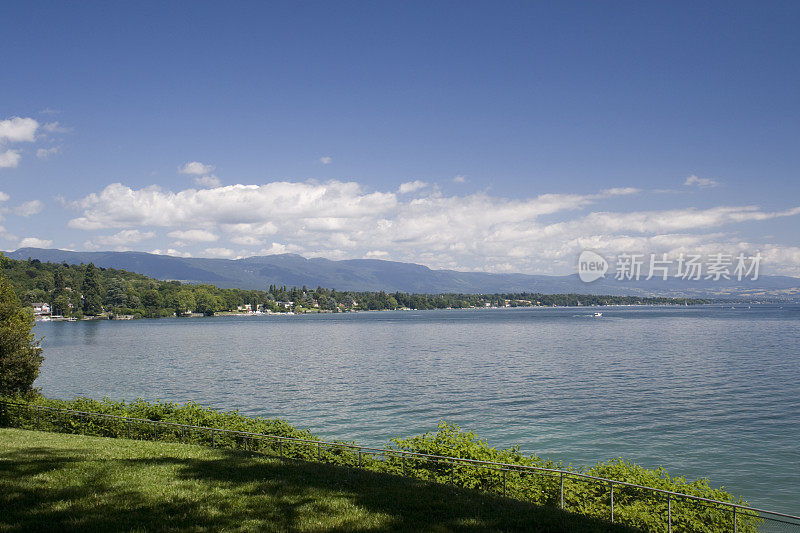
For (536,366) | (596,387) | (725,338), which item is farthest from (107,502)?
(725,338)

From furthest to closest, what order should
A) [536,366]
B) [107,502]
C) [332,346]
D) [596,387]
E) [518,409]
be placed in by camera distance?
[332,346] < [536,366] < [596,387] < [518,409] < [107,502]

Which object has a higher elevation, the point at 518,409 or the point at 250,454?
the point at 250,454

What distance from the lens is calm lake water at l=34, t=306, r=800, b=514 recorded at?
2722 cm

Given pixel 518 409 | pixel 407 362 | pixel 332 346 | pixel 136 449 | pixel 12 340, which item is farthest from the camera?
pixel 332 346

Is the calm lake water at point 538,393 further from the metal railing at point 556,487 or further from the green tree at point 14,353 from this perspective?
the green tree at point 14,353

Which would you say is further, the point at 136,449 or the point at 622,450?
the point at 622,450

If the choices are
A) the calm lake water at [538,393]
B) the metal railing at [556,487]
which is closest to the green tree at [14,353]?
the calm lake water at [538,393]

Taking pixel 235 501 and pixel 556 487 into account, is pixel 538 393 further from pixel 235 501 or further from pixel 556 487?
pixel 235 501

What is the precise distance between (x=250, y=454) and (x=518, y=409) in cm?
2440

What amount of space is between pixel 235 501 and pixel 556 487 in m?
8.50

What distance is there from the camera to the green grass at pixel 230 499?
10.0 metres

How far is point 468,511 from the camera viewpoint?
1134 centimetres

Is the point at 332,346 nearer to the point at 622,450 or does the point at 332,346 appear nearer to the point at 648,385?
the point at 648,385

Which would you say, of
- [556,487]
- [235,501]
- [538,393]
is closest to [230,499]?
[235,501]
